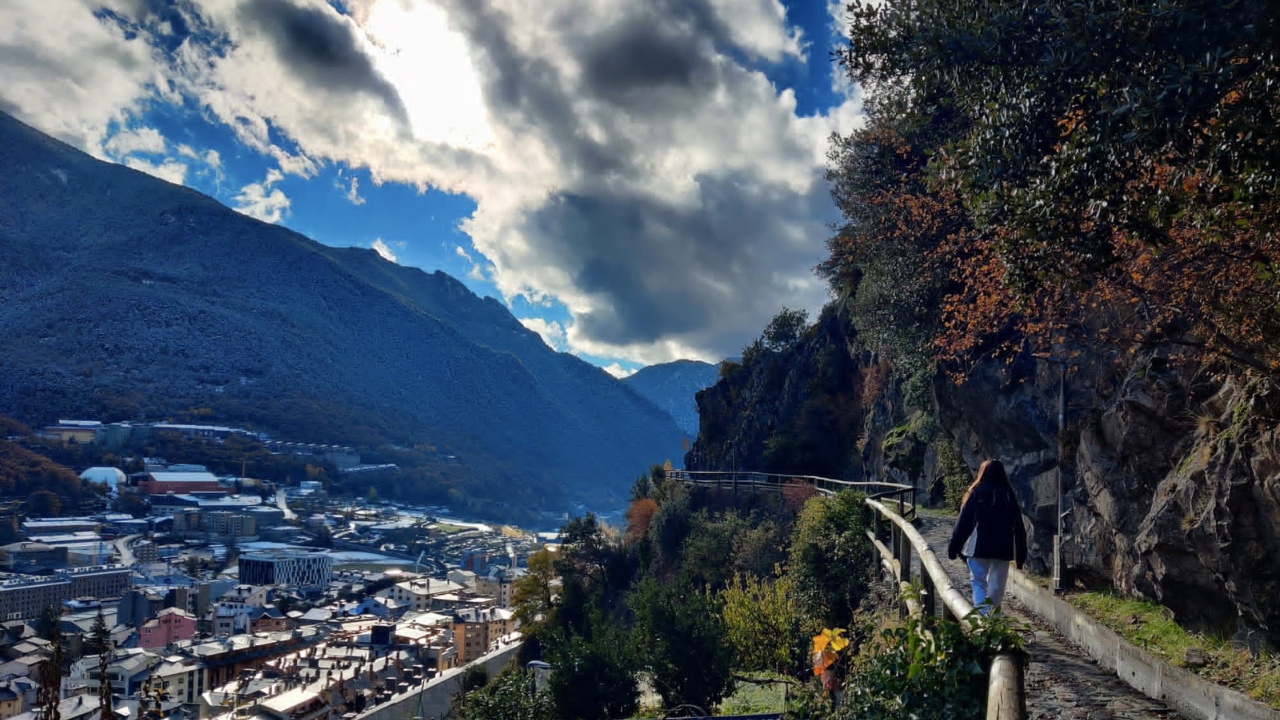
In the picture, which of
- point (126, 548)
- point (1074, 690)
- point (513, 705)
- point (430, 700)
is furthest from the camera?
point (126, 548)

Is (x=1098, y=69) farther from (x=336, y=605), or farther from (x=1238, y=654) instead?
(x=336, y=605)

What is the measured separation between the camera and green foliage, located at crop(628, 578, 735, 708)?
16.5m

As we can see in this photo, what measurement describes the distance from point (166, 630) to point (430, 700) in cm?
4796

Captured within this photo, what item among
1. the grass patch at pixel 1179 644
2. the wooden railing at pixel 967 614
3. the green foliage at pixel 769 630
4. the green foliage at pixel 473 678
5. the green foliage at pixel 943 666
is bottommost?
the green foliage at pixel 473 678

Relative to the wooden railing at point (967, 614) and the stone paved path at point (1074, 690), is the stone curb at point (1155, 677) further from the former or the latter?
the wooden railing at point (967, 614)

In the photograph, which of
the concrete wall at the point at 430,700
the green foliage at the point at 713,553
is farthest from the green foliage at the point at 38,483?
the green foliage at the point at 713,553

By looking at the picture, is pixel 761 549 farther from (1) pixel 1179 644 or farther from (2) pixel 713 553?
(1) pixel 1179 644

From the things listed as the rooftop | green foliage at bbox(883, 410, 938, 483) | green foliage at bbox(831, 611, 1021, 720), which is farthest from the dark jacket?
the rooftop

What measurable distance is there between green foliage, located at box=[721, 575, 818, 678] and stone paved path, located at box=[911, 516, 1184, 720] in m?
7.90

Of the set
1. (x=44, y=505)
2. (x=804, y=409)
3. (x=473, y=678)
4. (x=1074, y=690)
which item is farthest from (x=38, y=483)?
(x=1074, y=690)

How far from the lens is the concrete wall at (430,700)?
3497 centimetres

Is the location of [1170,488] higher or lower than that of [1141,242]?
lower

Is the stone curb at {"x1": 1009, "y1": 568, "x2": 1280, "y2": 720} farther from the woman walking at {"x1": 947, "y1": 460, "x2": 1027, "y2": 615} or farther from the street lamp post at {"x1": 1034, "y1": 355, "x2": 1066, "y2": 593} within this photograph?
the woman walking at {"x1": 947, "y1": 460, "x2": 1027, "y2": 615}

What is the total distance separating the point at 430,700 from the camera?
36.5m
